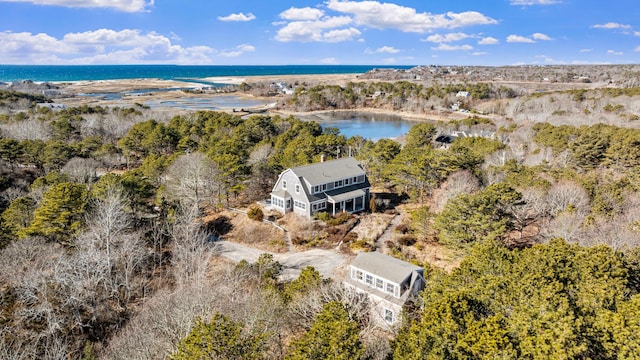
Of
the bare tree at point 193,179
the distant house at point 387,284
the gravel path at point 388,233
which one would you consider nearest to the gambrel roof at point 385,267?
the distant house at point 387,284

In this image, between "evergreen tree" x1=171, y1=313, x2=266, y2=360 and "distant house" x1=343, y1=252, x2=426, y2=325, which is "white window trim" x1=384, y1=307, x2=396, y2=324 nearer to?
"distant house" x1=343, y1=252, x2=426, y2=325

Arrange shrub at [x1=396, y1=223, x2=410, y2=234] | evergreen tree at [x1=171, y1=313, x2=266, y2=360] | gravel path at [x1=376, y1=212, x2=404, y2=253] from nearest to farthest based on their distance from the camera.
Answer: evergreen tree at [x1=171, y1=313, x2=266, y2=360] < gravel path at [x1=376, y1=212, x2=404, y2=253] < shrub at [x1=396, y1=223, x2=410, y2=234]

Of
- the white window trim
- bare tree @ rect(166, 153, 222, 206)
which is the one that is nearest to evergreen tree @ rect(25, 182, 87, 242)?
bare tree @ rect(166, 153, 222, 206)

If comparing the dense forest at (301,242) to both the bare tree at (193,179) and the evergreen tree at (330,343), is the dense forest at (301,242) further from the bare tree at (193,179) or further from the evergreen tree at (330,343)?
the bare tree at (193,179)

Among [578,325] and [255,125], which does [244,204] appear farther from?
[578,325]

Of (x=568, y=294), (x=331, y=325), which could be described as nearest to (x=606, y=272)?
(x=568, y=294)

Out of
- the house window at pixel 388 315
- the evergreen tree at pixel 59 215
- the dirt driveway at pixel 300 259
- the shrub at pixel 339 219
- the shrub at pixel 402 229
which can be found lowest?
the dirt driveway at pixel 300 259
